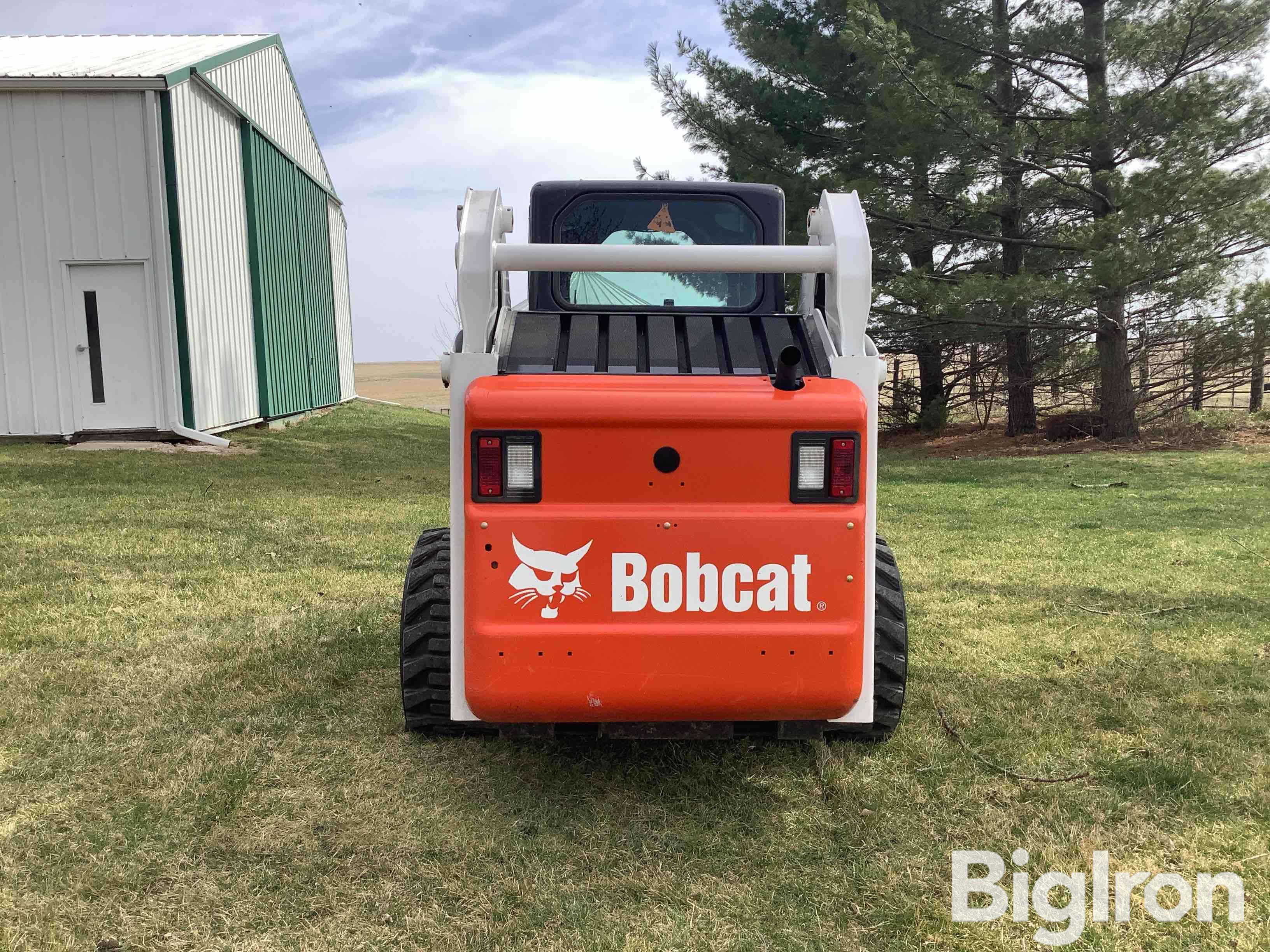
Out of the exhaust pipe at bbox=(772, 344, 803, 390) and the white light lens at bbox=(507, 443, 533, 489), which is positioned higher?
the exhaust pipe at bbox=(772, 344, 803, 390)

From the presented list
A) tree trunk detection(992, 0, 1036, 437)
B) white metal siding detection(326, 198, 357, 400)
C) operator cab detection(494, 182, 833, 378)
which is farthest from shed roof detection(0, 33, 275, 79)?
tree trunk detection(992, 0, 1036, 437)

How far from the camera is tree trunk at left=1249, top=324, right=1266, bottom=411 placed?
556 inches

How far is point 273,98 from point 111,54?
3235 mm

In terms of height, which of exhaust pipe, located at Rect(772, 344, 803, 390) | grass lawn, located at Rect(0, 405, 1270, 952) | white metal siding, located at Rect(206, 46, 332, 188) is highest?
white metal siding, located at Rect(206, 46, 332, 188)

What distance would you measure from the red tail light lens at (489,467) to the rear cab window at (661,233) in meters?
1.70

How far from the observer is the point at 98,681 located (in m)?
3.93

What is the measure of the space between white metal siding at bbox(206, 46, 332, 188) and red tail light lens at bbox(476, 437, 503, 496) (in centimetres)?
1317

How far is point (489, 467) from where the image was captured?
8.14 feet

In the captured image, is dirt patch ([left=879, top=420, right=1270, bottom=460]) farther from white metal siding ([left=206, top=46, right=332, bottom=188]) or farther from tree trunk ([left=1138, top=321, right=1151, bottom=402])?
white metal siding ([left=206, top=46, right=332, bottom=188])

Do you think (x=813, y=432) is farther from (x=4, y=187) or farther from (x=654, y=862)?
(x=4, y=187)

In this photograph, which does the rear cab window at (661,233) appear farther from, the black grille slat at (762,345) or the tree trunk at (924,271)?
the tree trunk at (924,271)

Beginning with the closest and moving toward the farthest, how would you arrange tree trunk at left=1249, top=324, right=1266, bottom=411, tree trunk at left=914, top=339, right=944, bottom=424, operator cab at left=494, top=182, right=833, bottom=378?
operator cab at left=494, top=182, right=833, bottom=378, tree trunk at left=1249, top=324, right=1266, bottom=411, tree trunk at left=914, top=339, right=944, bottom=424

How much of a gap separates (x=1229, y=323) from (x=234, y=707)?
610 inches

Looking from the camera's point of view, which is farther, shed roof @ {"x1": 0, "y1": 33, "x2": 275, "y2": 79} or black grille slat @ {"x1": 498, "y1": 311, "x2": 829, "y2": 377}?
shed roof @ {"x1": 0, "y1": 33, "x2": 275, "y2": 79}
